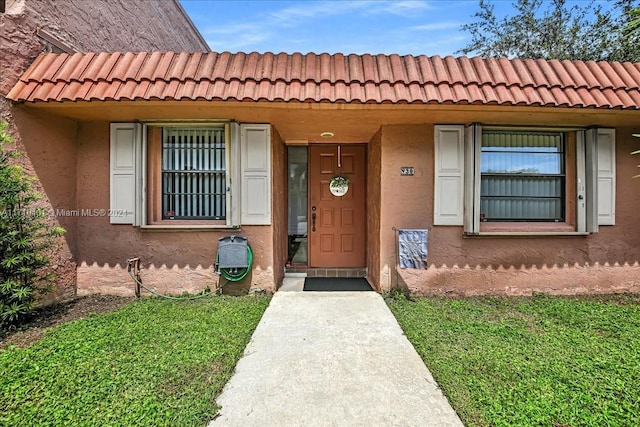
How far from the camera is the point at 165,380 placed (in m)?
2.31

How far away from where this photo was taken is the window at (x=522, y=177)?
4590 mm

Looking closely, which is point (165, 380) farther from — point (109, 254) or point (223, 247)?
point (109, 254)

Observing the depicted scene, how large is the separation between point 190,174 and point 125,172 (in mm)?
858

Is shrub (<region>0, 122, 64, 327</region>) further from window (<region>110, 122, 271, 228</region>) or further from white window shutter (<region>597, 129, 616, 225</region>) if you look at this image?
white window shutter (<region>597, 129, 616, 225</region>)

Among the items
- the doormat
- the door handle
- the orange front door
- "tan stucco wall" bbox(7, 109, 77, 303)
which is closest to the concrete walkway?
the doormat

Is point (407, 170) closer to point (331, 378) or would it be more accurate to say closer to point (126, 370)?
point (331, 378)

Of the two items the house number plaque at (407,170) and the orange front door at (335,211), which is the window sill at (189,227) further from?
the house number plaque at (407,170)

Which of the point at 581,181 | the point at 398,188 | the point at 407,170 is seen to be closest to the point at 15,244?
the point at 398,188

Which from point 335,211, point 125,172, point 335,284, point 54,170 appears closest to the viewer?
point 54,170

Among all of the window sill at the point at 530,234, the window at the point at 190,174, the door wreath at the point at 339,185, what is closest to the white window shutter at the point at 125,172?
the window at the point at 190,174

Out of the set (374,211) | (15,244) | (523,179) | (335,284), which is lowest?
(335,284)

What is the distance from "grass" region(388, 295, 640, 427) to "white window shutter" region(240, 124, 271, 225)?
225 centimetres

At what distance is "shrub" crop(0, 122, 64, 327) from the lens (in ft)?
10.2

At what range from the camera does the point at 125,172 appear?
171 inches
